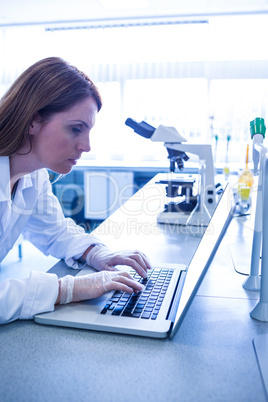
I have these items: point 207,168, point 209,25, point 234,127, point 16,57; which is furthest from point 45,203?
point 16,57

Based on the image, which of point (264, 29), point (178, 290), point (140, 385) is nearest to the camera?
point (140, 385)

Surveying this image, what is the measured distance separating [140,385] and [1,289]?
0.39 metres

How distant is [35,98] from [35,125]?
3.3 inches

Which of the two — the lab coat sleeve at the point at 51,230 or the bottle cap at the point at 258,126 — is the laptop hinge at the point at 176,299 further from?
the bottle cap at the point at 258,126

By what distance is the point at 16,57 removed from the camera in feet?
17.9

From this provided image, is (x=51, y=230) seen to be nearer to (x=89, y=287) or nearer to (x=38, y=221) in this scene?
(x=38, y=221)

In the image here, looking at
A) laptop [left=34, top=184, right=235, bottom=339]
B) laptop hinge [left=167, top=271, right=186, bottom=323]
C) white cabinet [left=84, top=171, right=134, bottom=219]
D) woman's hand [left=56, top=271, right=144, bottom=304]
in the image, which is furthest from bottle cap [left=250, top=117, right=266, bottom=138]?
white cabinet [left=84, top=171, right=134, bottom=219]

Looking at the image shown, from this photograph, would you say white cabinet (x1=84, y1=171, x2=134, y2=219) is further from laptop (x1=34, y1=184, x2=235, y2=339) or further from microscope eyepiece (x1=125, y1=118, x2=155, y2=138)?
laptop (x1=34, y1=184, x2=235, y2=339)

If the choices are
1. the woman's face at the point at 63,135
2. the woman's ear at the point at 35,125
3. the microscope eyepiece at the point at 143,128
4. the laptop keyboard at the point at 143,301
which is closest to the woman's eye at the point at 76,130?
the woman's face at the point at 63,135

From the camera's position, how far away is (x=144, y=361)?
65 cm

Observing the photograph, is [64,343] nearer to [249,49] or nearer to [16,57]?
[249,49]

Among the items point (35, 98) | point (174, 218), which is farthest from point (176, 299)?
point (174, 218)

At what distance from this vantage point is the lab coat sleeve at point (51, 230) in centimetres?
124

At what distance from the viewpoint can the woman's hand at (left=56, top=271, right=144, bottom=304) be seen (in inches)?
33.4
